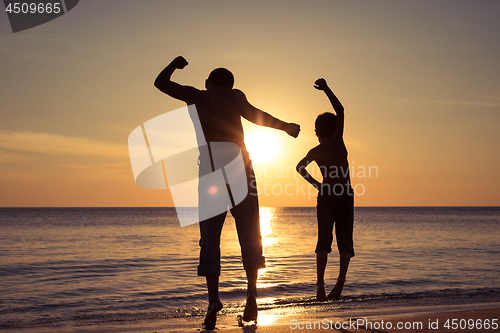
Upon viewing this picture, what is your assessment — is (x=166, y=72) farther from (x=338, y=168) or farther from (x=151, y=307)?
(x=151, y=307)

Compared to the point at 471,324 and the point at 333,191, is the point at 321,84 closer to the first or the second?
Result: the point at 333,191

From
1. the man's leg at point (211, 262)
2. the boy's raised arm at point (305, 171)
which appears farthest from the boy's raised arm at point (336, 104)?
the man's leg at point (211, 262)

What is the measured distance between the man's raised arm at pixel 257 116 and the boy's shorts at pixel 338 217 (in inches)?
48.8

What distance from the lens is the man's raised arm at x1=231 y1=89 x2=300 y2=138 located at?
125 inches

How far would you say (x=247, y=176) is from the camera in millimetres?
3328

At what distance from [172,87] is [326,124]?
5.58 feet

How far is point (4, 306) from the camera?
8.27 metres

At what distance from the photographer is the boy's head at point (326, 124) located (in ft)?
13.9

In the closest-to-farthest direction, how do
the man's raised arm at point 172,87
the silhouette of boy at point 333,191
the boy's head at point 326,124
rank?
the man's raised arm at point 172,87 → the silhouette of boy at point 333,191 → the boy's head at point 326,124

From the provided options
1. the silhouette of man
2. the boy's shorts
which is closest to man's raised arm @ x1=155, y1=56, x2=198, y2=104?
the silhouette of man

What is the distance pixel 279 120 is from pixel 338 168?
118 cm

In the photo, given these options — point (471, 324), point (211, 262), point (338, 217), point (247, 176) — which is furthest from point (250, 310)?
point (471, 324)

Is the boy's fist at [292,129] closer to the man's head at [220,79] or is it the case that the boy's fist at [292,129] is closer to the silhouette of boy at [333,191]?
the man's head at [220,79]

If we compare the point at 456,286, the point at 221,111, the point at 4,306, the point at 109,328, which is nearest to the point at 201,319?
the point at 109,328
